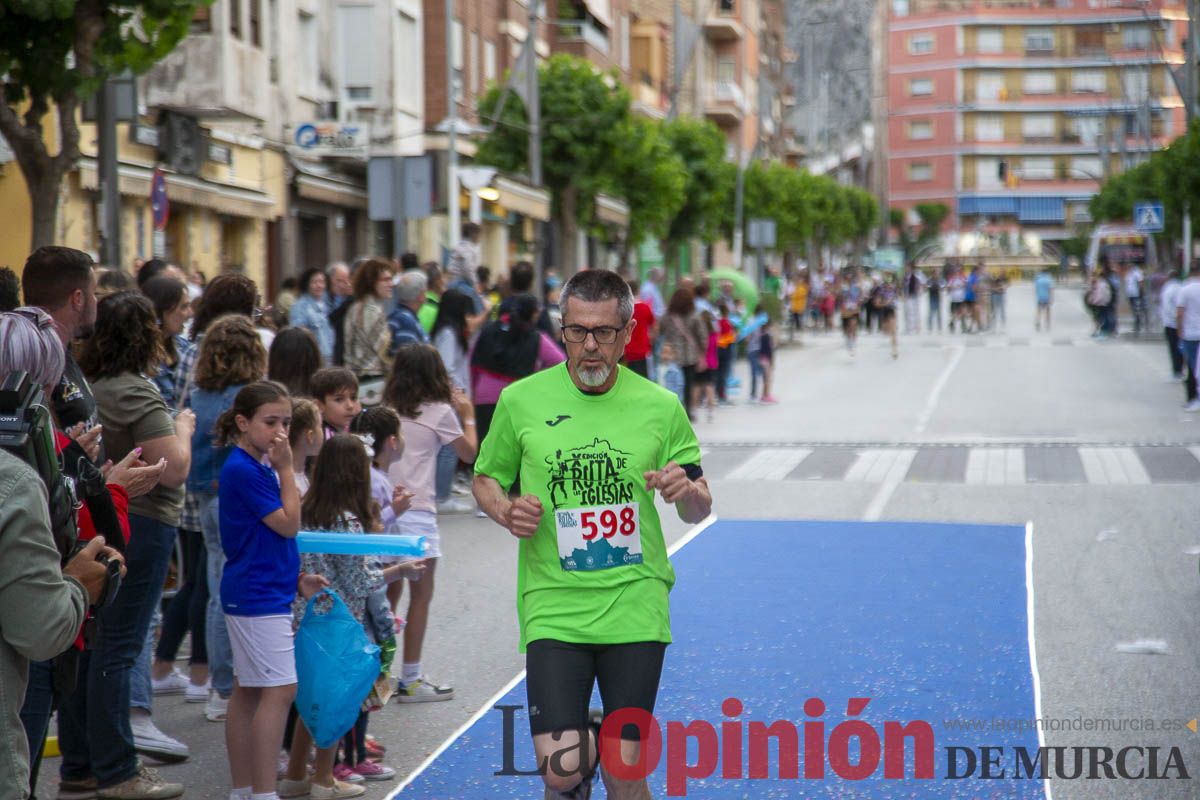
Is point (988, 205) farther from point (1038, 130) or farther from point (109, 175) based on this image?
point (109, 175)

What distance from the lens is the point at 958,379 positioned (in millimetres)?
29797

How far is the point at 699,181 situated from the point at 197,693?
4477 centimetres

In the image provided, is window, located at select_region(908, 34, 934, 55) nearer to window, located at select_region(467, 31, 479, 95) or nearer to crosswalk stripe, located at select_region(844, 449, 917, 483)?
window, located at select_region(467, 31, 479, 95)

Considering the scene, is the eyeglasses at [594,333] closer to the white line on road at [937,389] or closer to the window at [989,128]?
the white line on road at [937,389]

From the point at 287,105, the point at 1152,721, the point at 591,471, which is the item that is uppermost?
the point at 287,105

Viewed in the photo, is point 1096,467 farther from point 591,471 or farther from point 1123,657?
point 591,471

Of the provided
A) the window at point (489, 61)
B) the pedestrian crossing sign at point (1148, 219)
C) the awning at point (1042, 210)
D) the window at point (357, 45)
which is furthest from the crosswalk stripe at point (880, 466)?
the awning at point (1042, 210)

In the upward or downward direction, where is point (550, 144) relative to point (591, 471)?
upward

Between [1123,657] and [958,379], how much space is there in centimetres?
2181

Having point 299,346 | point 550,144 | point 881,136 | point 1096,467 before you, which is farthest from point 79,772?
point 881,136

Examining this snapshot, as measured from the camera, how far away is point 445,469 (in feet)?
44.2

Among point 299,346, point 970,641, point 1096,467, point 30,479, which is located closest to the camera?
point 30,479

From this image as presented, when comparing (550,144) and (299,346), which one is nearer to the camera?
(299,346)

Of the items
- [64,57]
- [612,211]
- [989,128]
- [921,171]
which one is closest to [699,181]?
[612,211]
